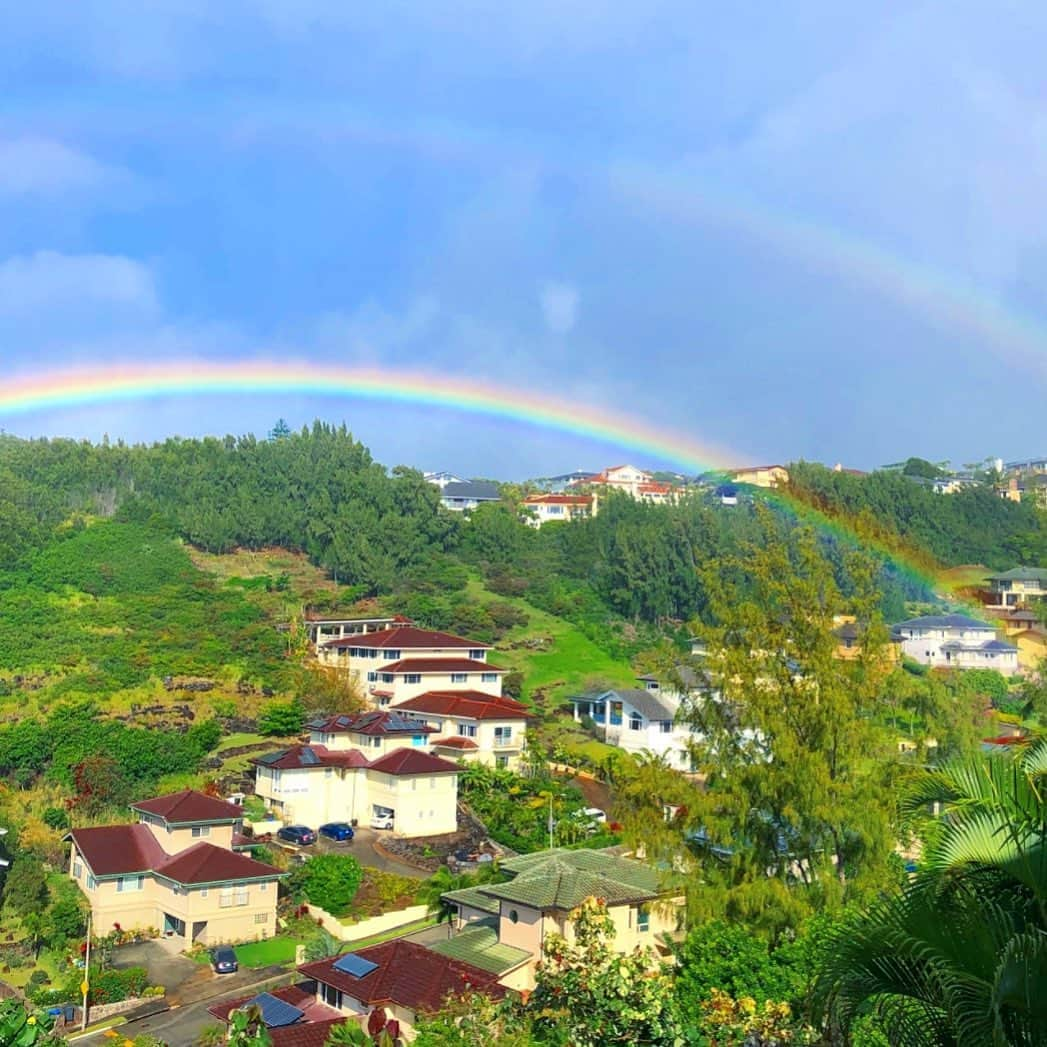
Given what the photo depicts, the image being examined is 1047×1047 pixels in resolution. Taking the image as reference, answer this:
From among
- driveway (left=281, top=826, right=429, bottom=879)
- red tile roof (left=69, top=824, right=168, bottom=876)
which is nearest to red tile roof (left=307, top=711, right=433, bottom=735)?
driveway (left=281, top=826, right=429, bottom=879)

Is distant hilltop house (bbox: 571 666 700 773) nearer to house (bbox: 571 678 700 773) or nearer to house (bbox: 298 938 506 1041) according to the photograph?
house (bbox: 571 678 700 773)

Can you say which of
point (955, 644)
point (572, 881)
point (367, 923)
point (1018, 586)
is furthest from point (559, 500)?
point (572, 881)

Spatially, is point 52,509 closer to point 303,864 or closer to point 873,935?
point 303,864

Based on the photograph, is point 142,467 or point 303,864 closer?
point 303,864

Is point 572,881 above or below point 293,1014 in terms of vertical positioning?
above

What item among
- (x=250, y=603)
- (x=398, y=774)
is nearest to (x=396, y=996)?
(x=398, y=774)

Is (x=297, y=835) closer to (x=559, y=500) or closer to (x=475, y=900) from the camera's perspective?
(x=475, y=900)

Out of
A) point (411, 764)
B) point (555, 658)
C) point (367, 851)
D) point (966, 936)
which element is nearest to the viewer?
point (966, 936)
